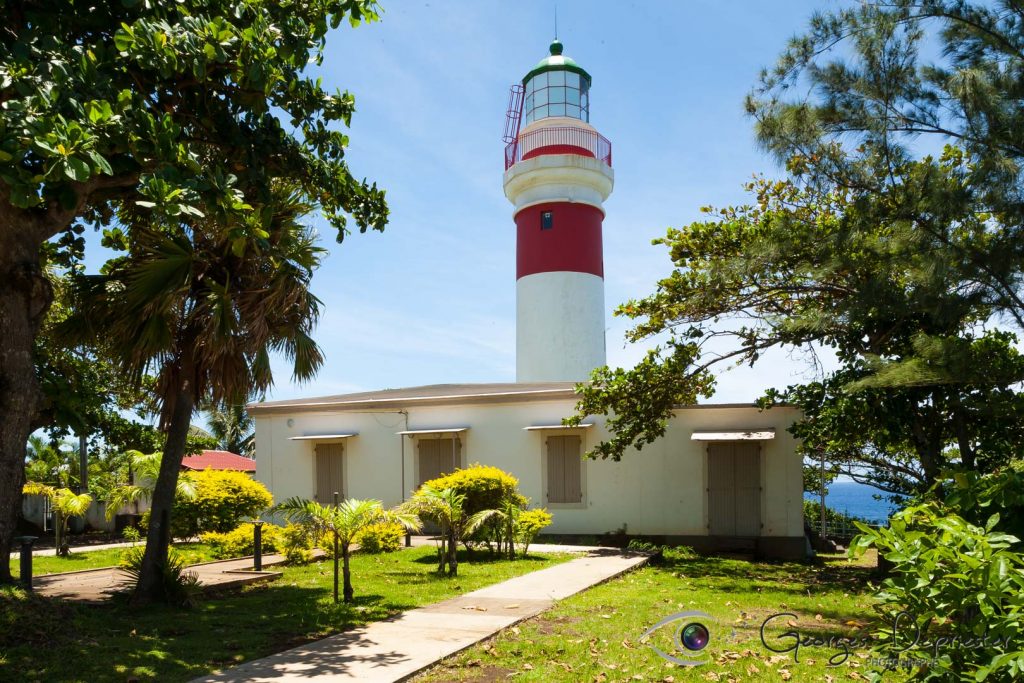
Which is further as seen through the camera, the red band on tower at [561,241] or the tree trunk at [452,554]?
the red band on tower at [561,241]

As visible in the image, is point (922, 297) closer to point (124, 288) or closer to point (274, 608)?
point (274, 608)

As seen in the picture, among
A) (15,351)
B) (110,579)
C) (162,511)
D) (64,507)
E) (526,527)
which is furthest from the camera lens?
(64,507)

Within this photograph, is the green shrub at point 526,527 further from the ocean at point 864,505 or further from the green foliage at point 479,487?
the ocean at point 864,505

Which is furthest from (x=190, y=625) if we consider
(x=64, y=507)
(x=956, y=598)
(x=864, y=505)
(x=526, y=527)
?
(x=864, y=505)

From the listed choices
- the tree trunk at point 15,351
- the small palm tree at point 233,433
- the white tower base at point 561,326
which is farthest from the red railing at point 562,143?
the small palm tree at point 233,433

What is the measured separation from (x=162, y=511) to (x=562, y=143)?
56.8ft

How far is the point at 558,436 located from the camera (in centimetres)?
1722

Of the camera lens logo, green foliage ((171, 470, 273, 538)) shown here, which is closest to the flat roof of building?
green foliage ((171, 470, 273, 538))

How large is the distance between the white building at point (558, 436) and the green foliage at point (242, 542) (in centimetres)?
417

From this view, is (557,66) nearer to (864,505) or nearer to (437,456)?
(437,456)

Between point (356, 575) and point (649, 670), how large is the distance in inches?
255

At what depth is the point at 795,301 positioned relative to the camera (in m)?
12.9

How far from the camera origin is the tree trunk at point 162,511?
29.4 ft

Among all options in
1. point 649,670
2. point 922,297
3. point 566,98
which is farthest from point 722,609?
point 566,98
